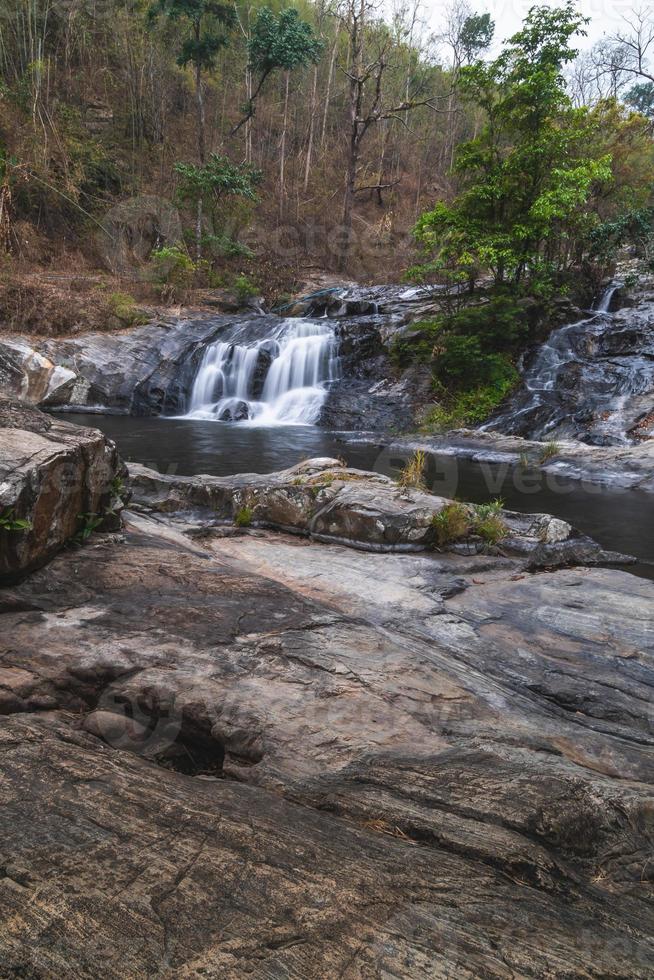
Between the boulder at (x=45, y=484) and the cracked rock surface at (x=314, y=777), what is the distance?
0.23 m

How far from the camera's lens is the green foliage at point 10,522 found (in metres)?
3.13

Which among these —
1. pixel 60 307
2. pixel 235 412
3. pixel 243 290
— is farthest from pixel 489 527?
pixel 243 290

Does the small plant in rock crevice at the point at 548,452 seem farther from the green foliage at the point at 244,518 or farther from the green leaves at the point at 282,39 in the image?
the green leaves at the point at 282,39

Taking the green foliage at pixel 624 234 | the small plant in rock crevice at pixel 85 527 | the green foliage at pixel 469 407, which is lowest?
the small plant in rock crevice at pixel 85 527

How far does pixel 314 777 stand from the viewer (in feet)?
6.84

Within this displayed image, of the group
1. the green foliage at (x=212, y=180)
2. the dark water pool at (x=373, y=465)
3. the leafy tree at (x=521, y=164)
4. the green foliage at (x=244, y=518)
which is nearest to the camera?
the green foliage at (x=244, y=518)

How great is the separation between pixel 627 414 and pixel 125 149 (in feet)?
87.1

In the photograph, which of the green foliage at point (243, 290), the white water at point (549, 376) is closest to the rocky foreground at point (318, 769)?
the white water at point (549, 376)

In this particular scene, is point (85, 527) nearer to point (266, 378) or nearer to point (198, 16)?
point (266, 378)

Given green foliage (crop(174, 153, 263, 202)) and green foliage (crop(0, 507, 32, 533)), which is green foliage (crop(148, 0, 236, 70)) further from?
green foliage (crop(0, 507, 32, 533))

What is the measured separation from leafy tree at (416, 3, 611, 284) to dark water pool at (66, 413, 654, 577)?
19.3ft

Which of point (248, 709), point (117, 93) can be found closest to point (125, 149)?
point (117, 93)

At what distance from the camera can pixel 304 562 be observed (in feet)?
15.6

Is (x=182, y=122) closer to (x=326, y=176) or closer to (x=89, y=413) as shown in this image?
(x=326, y=176)
